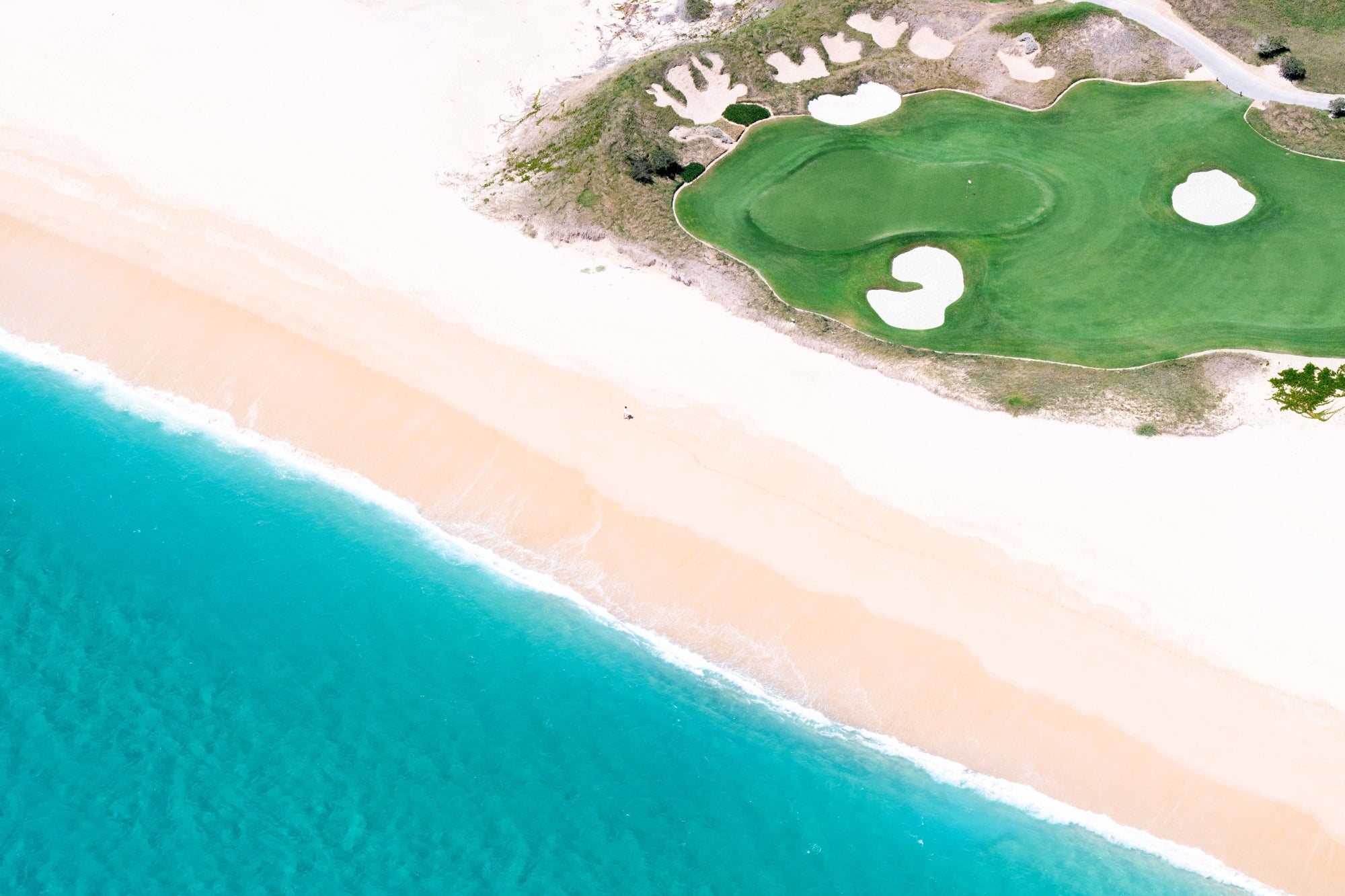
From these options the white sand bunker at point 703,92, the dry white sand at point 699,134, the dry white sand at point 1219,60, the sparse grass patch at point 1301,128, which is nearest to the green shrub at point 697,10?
the white sand bunker at point 703,92

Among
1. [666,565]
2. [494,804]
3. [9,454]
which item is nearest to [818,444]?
[666,565]

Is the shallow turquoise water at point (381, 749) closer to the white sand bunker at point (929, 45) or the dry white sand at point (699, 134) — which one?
the dry white sand at point (699, 134)

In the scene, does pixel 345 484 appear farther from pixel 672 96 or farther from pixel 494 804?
pixel 672 96

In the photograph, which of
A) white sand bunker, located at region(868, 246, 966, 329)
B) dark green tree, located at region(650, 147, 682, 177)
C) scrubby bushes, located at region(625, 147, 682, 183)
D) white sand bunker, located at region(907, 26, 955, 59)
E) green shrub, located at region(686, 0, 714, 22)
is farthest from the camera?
green shrub, located at region(686, 0, 714, 22)

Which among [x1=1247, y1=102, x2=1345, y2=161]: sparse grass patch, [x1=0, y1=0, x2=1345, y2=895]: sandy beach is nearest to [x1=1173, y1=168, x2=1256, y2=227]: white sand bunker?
[x1=1247, y1=102, x2=1345, y2=161]: sparse grass patch

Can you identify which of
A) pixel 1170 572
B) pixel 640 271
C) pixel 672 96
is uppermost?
pixel 672 96

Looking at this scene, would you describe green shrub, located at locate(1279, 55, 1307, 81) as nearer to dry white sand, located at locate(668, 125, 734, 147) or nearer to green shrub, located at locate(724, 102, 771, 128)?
green shrub, located at locate(724, 102, 771, 128)

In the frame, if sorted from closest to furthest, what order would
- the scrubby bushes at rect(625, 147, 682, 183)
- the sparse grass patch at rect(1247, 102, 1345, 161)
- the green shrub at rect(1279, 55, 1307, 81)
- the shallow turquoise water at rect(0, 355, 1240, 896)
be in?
the shallow turquoise water at rect(0, 355, 1240, 896)
the scrubby bushes at rect(625, 147, 682, 183)
the sparse grass patch at rect(1247, 102, 1345, 161)
the green shrub at rect(1279, 55, 1307, 81)
